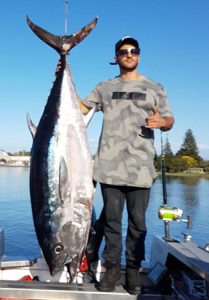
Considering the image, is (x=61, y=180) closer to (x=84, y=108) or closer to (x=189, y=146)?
(x=84, y=108)

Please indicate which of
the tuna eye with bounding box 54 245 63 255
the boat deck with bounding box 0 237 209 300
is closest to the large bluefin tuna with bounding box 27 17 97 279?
the tuna eye with bounding box 54 245 63 255

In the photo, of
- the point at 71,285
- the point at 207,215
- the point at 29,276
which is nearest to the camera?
the point at 71,285

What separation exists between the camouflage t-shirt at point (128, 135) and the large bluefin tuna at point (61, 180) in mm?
241

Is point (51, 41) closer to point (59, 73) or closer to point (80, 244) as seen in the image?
point (59, 73)

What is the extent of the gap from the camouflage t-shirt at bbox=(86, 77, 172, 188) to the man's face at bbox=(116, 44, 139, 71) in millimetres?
138

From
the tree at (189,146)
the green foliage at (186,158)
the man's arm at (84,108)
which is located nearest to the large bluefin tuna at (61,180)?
the man's arm at (84,108)

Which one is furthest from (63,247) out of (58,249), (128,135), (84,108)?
(84,108)

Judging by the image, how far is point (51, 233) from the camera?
315 cm

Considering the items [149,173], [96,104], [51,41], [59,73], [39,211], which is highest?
[51,41]

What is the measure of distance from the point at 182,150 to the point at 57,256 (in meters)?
74.5

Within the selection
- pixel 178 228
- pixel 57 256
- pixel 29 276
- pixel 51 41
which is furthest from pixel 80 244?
pixel 178 228

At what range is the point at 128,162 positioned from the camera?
11.7ft

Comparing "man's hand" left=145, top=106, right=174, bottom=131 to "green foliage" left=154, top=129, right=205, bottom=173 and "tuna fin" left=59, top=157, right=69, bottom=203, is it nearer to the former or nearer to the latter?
"tuna fin" left=59, top=157, right=69, bottom=203

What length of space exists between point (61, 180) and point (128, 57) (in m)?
1.26
